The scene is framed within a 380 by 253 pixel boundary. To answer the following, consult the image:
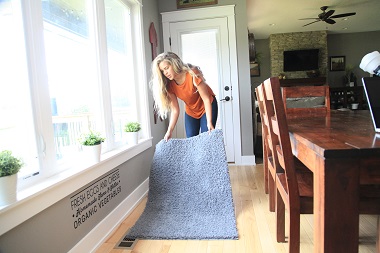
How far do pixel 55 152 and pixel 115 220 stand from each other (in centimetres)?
77

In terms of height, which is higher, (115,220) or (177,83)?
(177,83)

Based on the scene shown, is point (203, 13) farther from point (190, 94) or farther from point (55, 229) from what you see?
point (55, 229)

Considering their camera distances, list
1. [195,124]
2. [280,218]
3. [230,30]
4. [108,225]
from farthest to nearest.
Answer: [230,30]
[195,124]
[108,225]
[280,218]

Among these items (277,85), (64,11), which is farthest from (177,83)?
(277,85)

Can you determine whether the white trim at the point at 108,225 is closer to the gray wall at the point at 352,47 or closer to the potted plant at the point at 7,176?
the potted plant at the point at 7,176

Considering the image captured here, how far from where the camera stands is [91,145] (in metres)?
1.62

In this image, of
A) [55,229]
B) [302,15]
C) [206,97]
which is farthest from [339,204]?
→ [302,15]

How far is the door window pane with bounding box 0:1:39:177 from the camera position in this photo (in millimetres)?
1149

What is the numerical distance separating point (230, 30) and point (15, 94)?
9.13 feet

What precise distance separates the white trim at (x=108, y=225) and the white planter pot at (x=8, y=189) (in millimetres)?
546

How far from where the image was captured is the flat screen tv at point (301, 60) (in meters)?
7.80

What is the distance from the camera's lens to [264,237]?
164 cm

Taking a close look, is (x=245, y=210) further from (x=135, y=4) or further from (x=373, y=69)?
(x=135, y=4)

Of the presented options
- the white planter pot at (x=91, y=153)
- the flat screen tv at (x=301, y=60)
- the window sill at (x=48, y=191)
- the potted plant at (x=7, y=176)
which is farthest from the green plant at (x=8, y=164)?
the flat screen tv at (x=301, y=60)
